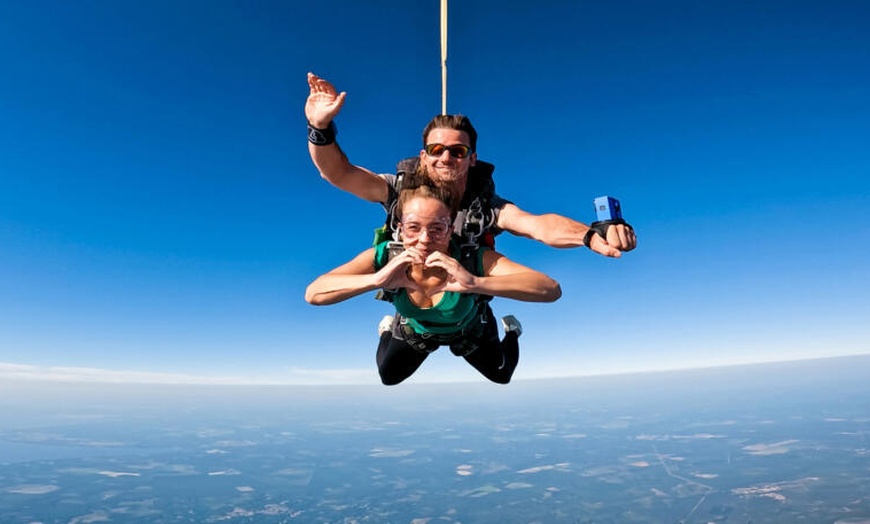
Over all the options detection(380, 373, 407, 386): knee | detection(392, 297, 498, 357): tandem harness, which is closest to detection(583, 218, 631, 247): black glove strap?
detection(392, 297, 498, 357): tandem harness

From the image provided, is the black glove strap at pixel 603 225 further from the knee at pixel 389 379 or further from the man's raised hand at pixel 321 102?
the knee at pixel 389 379

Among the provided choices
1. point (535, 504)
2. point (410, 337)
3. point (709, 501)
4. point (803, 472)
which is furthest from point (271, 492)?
point (410, 337)

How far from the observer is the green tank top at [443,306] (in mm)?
4457

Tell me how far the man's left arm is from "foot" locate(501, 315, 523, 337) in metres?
2.74

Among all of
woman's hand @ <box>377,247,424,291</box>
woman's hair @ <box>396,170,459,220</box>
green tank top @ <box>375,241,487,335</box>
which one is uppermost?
woman's hair @ <box>396,170,459,220</box>

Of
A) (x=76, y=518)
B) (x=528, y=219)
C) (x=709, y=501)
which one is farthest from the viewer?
(x=709, y=501)

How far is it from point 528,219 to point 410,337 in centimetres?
205

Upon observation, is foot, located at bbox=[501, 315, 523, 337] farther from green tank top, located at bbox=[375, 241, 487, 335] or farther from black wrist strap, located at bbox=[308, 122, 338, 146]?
black wrist strap, located at bbox=[308, 122, 338, 146]

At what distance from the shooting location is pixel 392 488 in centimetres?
19900

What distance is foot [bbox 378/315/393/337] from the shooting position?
627 cm

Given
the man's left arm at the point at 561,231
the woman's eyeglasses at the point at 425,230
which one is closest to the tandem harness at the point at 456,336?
the man's left arm at the point at 561,231

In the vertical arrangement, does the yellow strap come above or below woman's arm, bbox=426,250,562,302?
above

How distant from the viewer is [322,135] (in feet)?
14.3

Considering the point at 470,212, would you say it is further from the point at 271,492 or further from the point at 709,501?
the point at 271,492
